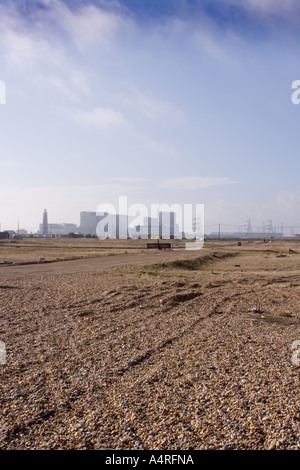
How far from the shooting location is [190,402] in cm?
528

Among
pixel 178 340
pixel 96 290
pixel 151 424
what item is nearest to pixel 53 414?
pixel 151 424

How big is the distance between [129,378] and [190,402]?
1208 millimetres

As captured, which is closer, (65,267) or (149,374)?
(149,374)

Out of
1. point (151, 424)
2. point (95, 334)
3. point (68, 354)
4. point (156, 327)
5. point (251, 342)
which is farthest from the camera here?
point (156, 327)

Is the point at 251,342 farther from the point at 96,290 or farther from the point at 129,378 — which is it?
the point at 96,290

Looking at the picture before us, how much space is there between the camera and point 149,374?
6.35m

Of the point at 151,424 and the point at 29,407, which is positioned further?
the point at 29,407

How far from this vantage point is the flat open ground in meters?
4.46

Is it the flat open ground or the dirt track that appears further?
the dirt track

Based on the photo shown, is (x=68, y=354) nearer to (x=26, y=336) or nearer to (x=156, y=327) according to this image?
(x=26, y=336)

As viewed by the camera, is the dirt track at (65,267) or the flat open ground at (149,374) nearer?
the flat open ground at (149,374)

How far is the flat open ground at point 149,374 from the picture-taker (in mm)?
4465
